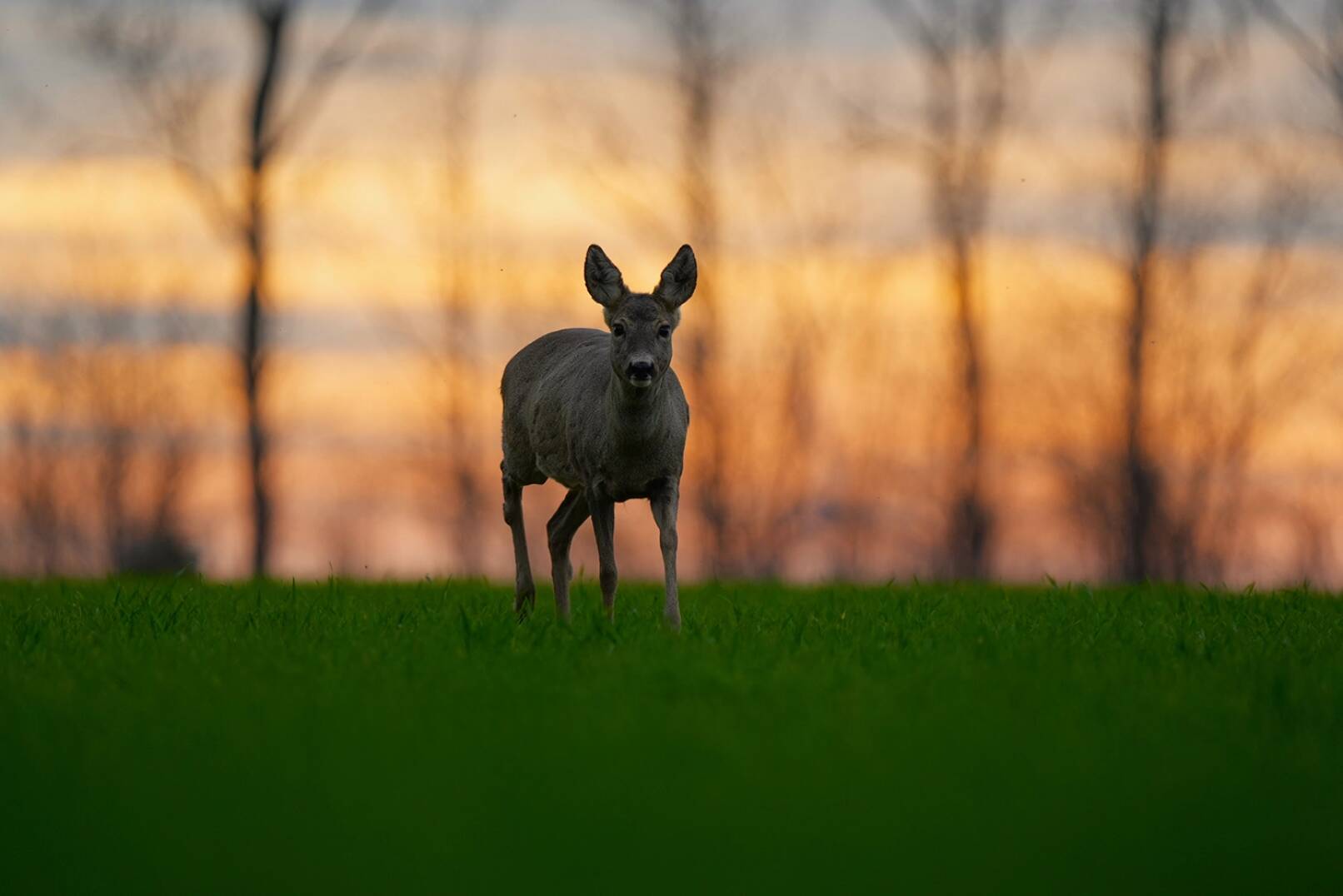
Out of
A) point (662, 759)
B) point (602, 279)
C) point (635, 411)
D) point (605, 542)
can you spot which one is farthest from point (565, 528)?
point (662, 759)

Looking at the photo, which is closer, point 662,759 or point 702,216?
point 662,759

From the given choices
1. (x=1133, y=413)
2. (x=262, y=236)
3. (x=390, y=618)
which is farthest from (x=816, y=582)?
(x=262, y=236)

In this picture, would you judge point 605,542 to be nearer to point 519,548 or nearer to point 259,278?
point 519,548

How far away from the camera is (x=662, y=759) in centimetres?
611

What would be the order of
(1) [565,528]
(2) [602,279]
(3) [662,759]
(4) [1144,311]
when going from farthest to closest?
(4) [1144,311]
(1) [565,528]
(2) [602,279]
(3) [662,759]

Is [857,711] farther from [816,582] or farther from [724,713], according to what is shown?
[816,582]

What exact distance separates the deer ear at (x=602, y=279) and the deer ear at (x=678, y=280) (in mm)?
300

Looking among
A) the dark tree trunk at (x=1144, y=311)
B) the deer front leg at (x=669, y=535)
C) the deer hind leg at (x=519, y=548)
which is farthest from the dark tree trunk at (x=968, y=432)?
the deer front leg at (x=669, y=535)

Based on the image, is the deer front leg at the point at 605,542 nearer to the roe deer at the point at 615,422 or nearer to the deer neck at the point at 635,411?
the roe deer at the point at 615,422

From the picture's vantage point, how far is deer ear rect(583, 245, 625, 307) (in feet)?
35.7

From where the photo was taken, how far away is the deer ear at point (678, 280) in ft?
35.2

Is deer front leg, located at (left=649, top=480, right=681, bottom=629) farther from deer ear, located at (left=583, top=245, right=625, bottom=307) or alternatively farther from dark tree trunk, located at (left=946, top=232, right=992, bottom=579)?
dark tree trunk, located at (left=946, top=232, right=992, bottom=579)

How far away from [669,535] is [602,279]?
1678 mm

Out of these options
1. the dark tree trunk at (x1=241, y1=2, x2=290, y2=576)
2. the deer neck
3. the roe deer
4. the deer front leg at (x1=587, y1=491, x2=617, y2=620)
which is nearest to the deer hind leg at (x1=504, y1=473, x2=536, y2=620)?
the roe deer
